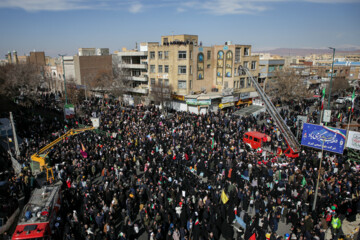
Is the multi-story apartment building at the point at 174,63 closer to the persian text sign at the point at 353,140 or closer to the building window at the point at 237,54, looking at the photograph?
the building window at the point at 237,54

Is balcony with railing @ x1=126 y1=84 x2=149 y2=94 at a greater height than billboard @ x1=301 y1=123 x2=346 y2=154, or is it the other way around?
balcony with railing @ x1=126 y1=84 x2=149 y2=94

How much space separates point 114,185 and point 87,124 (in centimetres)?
1527

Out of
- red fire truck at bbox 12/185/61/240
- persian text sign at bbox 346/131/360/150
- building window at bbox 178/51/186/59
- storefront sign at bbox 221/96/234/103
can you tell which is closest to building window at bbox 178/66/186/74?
building window at bbox 178/51/186/59

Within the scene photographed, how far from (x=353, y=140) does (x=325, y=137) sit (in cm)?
177

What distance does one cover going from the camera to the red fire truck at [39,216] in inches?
368

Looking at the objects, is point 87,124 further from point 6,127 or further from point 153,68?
point 153,68

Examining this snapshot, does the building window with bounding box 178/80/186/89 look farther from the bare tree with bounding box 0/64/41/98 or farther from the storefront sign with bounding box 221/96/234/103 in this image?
the bare tree with bounding box 0/64/41/98

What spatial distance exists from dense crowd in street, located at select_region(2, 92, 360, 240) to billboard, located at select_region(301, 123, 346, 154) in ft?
2.56

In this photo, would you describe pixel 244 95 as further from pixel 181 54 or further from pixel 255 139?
pixel 255 139

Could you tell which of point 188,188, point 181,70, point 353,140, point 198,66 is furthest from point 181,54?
point 188,188

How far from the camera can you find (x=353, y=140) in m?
17.8

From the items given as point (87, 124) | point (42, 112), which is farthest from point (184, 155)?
point (42, 112)

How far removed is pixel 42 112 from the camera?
1271 inches

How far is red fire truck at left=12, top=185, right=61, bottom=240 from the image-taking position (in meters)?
9.34
